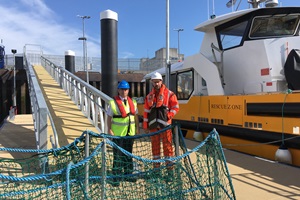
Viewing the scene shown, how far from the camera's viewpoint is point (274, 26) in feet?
20.4

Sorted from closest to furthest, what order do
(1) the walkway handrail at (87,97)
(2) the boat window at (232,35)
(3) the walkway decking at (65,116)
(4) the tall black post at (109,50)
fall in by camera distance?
(3) the walkway decking at (65,116) < (1) the walkway handrail at (87,97) < (4) the tall black post at (109,50) < (2) the boat window at (232,35)

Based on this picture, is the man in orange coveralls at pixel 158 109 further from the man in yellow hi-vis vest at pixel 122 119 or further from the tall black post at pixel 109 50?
the tall black post at pixel 109 50

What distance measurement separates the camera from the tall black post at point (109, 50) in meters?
6.36

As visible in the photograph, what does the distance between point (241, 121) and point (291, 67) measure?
4.73 feet

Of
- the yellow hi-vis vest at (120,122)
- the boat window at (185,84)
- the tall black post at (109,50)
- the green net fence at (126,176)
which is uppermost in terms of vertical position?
the tall black post at (109,50)

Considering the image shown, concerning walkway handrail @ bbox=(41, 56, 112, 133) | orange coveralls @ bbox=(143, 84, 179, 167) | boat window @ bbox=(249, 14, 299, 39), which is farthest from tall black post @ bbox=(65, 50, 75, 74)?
orange coveralls @ bbox=(143, 84, 179, 167)

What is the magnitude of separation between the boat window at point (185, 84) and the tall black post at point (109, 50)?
2437mm

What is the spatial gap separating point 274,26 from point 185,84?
2.88 metres

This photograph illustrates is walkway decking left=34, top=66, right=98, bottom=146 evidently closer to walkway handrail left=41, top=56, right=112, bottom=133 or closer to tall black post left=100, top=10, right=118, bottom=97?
walkway handrail left=41, top=56, right=112, bottom=133

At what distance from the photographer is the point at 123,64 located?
33.0m

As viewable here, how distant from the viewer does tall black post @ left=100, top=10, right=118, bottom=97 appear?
20.9ft

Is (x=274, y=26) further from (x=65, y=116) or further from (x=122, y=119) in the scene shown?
(x=65, y=116)

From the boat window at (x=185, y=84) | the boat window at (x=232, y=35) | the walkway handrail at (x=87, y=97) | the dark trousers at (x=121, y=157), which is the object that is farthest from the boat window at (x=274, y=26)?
the dark trousers at (x=121, y=157)

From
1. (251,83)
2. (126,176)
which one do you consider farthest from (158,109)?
(251,83)
